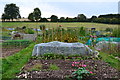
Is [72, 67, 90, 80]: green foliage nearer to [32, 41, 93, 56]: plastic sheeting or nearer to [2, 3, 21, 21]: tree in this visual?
[32, 41, 93, 56]: plastic sheeting

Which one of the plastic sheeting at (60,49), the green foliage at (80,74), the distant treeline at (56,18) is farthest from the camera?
the distant treeline at (56,18)

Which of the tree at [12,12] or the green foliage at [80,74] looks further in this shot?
the tree at [12,12]

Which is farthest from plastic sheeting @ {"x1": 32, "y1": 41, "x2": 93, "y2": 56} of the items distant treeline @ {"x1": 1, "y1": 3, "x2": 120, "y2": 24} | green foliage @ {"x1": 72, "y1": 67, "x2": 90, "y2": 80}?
distant treeline @ {"x1": 1, "y1": 3, "x2": 120, "y2": 24}

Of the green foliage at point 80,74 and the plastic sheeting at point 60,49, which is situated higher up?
the plastic sheeting at point 60,49

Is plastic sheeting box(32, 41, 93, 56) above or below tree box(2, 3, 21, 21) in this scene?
below

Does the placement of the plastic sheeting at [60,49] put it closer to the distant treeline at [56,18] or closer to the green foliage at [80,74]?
the green foliage at [80,74]

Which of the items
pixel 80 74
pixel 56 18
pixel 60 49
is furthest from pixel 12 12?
pixel 80 74

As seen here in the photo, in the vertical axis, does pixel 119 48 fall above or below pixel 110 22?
below

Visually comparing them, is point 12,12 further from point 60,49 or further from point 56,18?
point 60,49

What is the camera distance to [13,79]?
3631mm

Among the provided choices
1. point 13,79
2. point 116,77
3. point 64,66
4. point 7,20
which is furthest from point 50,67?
point 7,20

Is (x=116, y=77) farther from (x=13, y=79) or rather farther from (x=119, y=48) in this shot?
(x=119, y=48)

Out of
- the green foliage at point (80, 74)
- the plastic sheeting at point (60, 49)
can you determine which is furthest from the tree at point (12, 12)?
the green foliage at point (80, 74)

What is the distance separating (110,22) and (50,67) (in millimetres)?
19289
